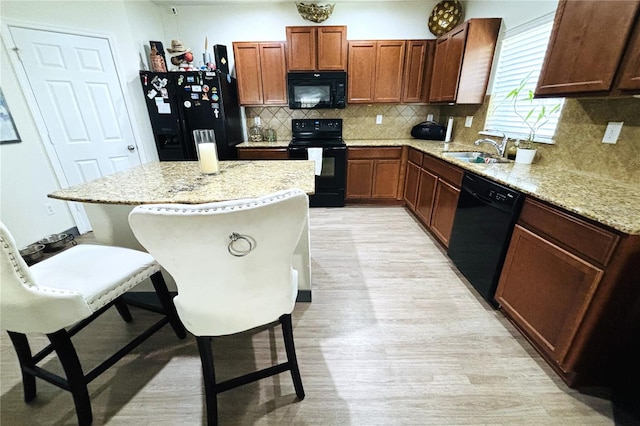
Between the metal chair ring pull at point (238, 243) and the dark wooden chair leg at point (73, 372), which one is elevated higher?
the metal chair ring pull at point (238, 243)

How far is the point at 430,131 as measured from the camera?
11.4ft

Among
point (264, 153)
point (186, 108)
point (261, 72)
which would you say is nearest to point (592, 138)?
point (264, 153)

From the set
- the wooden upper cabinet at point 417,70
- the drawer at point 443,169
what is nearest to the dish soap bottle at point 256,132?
the wooden upper cabinet at point 417,70

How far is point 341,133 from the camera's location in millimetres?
3752

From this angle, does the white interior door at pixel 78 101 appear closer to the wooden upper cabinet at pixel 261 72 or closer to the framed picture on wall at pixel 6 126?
the framed picture on wall at pixel 6 126

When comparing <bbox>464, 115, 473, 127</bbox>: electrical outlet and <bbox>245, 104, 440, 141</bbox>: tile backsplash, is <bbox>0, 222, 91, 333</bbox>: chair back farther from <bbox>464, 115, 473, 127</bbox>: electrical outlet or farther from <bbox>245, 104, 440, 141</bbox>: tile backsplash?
<bbox>464, 115, 473, 127</bbox>: electrical outlet

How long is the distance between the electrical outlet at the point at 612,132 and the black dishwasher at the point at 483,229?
0.77 m

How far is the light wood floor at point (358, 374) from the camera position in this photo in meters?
1.18

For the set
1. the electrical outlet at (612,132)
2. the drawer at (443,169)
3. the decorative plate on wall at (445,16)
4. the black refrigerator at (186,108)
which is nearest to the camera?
the electrical outlet at (612,132)

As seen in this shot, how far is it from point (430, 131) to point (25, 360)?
4.15 metres

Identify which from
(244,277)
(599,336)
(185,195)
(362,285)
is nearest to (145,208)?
(244,277)

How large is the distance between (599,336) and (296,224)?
1523 millimetres

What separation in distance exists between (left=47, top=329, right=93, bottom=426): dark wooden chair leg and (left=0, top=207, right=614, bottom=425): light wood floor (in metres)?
0.08

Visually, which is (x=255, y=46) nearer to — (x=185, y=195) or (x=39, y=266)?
(x=185, y=195)
